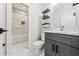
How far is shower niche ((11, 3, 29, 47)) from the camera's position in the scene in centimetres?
206

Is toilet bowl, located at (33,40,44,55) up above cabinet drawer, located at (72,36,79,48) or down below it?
below

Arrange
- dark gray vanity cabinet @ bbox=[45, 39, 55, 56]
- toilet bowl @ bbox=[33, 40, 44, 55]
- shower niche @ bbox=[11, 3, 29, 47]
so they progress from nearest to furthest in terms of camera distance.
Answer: dark gray vanity cabinet @ bbox=[45, 39, 55, 56] < toilet bowl @ bbox=[33, 40, 44, 55] < shower niche @ bbox=[11, 3, 29, 47]

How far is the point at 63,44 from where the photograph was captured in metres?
1.32

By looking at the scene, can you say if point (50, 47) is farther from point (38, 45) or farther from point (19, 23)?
point (19, 23)

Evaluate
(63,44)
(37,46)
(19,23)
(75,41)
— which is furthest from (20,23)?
(75,41)

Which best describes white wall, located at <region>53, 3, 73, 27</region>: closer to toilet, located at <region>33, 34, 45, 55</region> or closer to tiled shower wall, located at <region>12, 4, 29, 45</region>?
toilet, located at <region>33, 34, 45, 55</region>

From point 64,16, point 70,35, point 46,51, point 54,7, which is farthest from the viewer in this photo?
point 54,7

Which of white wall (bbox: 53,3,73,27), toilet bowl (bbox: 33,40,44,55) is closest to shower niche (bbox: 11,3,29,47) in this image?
toilet bowl (bbox: 33,40,44,55)

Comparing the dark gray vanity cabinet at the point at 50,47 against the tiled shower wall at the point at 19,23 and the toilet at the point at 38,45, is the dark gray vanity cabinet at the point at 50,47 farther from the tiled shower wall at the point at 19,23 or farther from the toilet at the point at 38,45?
the tiled shower wall at the point at 19,23

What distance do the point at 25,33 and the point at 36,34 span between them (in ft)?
0.91

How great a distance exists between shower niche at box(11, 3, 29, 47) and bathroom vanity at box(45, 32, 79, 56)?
0.55m

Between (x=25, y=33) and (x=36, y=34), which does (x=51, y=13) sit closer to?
(x=36, y=34)

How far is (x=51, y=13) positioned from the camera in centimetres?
229

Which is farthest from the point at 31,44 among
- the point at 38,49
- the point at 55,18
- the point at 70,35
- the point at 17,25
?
the point at 70,35
